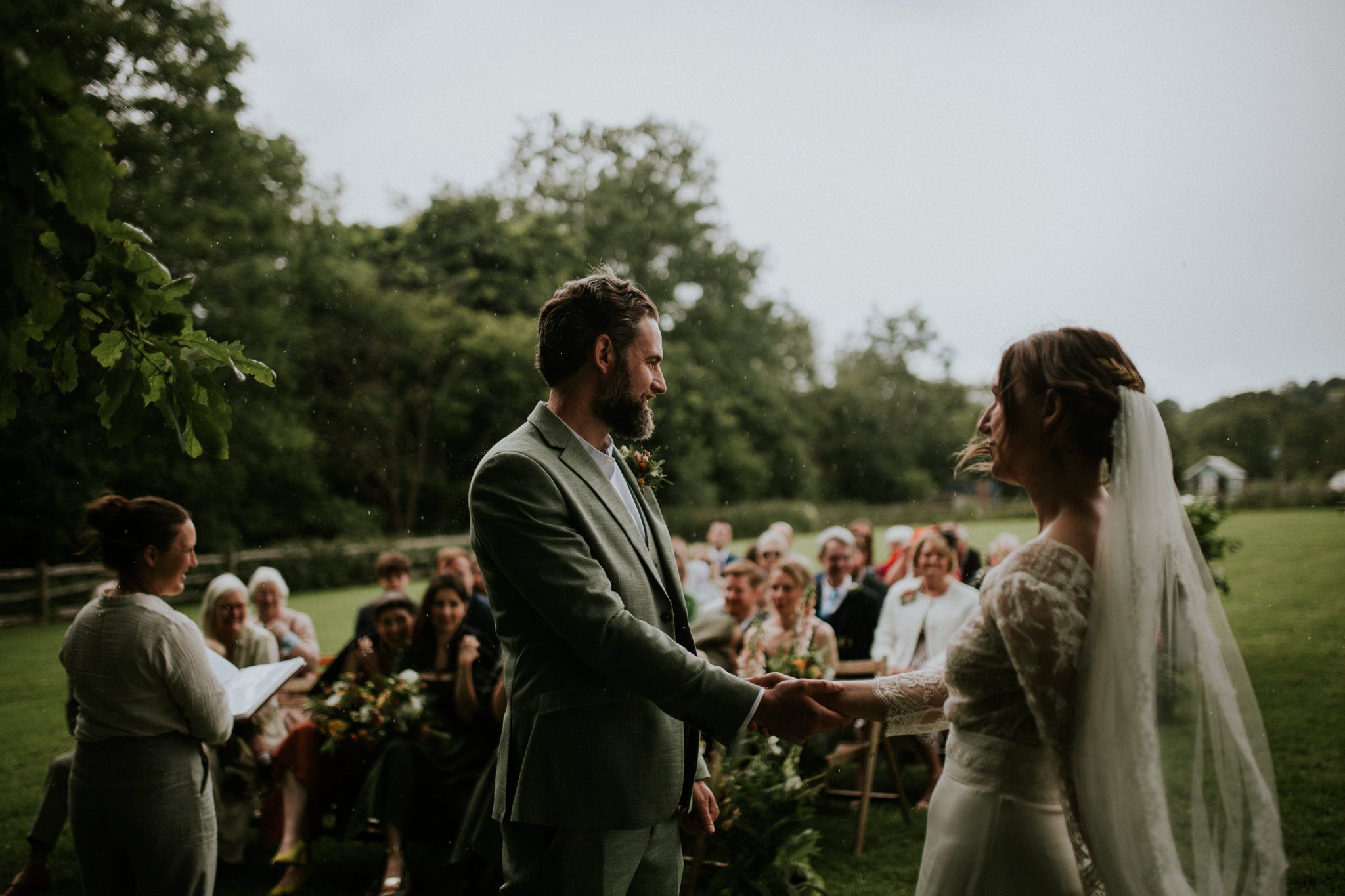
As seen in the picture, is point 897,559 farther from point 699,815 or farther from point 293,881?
point 699,815

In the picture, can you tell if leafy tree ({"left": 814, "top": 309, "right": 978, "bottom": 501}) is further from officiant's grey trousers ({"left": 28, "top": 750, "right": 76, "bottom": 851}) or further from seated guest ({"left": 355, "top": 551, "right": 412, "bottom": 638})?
officiant's grey trousers ({"left": 28, "top": 750, "right": 76, "bottom": 851})

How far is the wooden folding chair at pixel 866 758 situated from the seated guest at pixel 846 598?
0.62 meters

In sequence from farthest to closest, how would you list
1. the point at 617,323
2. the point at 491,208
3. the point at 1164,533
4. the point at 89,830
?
the point at 491,208 → the point at 89,830 → the point at 617,323 → the point at 1164,533

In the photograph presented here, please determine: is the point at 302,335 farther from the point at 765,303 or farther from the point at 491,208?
the point at 765,303

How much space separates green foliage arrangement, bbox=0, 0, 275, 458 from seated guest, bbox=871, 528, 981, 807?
4.72 meters

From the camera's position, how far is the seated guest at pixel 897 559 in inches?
306

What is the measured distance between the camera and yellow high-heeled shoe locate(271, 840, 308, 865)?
468cm

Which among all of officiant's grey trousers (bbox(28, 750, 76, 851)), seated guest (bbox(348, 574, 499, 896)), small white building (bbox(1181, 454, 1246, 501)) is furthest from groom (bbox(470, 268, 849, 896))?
small white building (bbox(1181, 454, 1246, 501))

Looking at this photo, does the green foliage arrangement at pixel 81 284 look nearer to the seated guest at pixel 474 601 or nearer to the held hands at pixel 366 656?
the seated guest at pixel 474 601

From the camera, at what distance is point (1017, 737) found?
6.16 feet

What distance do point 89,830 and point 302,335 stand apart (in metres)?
18.6

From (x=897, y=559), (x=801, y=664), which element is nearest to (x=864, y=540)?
(x=897, y=559)

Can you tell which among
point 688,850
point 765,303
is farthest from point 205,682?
point 765,303

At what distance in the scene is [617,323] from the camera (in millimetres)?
2252
